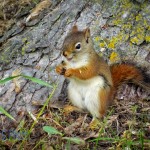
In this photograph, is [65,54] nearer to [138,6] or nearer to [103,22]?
[103,22]

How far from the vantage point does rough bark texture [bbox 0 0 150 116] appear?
10.1 feet

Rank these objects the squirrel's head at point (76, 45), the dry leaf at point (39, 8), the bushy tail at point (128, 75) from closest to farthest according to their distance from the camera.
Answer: the squirrel's head at point (76, 45) → the bushy tail at point (128, 75) → the dry leaf at point (39, 8)

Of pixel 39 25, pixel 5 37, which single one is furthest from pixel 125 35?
pixel 5 37

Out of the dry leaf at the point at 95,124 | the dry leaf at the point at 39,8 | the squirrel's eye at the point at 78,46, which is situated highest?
the squirrel's eye at the point at 78,46

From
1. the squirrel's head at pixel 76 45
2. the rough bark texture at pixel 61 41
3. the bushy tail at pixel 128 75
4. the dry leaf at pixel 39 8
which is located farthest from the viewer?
the dry leaf at pixel 39 8

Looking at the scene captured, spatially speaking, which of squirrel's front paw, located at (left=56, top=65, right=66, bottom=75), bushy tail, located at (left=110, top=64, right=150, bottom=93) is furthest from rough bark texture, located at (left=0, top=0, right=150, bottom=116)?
squirrel's front paw, located at (left=56, top=65, right=66, bottom=75)

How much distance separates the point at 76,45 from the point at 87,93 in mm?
337

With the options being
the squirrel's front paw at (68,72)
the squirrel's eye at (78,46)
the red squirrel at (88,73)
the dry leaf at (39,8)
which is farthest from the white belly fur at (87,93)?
the dry leaf at (39,8)

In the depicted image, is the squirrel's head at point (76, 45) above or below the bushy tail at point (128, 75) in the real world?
above

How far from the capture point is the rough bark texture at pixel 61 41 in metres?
3.08

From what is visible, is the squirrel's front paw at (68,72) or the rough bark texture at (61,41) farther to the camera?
the rough bark texture at (61,41)

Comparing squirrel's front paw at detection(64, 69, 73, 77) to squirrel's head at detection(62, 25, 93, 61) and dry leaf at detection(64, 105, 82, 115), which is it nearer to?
squirrel's head at detection(62, 25, 93, 61)

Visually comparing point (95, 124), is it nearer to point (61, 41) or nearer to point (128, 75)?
point (128, 75)

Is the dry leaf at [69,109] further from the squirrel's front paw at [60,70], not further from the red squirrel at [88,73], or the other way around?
the squirrel's front paw at [60,70]
